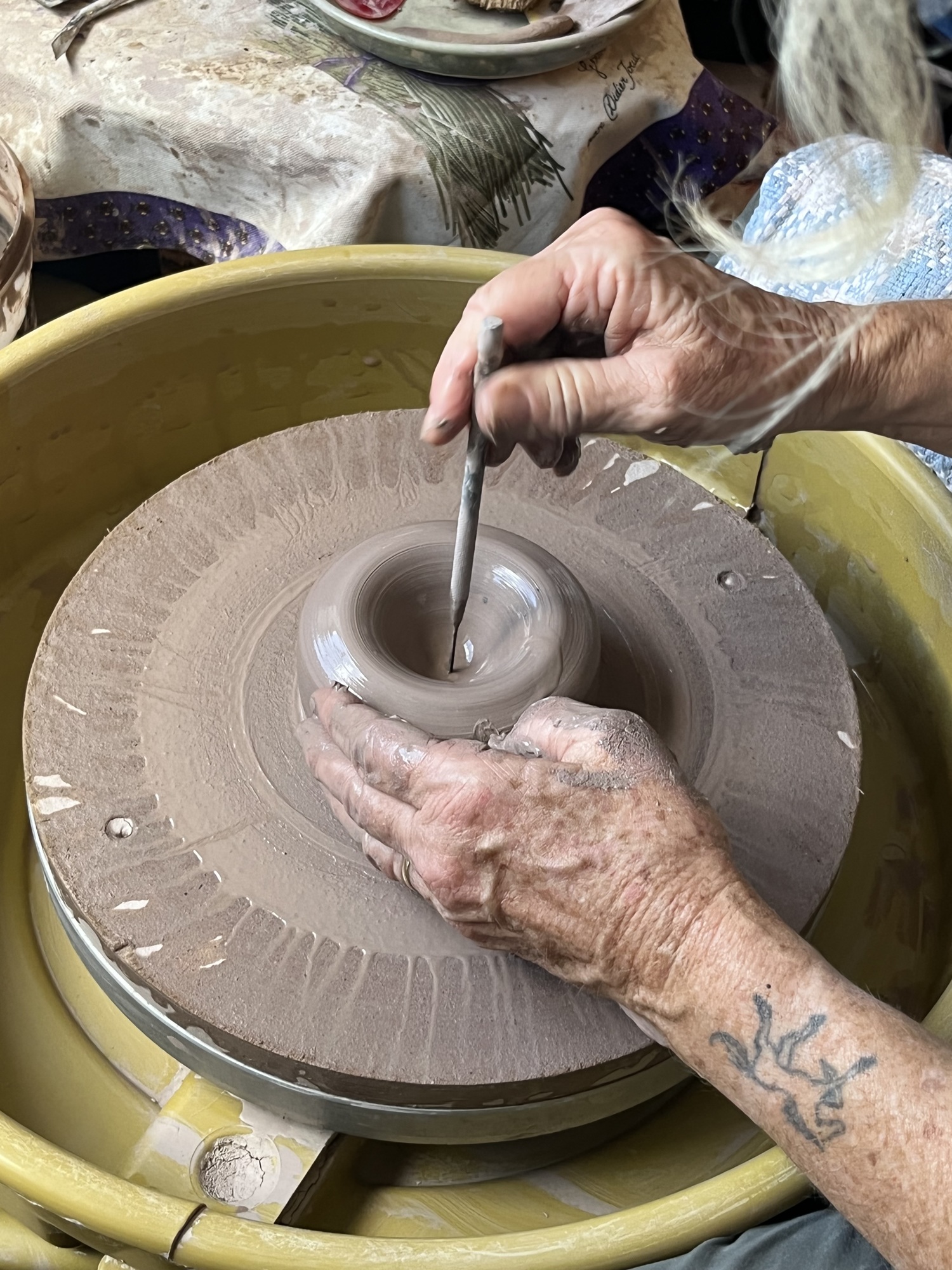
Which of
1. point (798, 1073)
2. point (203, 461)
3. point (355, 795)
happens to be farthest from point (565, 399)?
point (203, 461)

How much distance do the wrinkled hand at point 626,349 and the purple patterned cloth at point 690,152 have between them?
3.98 feet

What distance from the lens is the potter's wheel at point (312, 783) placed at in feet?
3.55

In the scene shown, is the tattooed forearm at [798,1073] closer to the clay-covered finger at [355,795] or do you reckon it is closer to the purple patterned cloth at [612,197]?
the clay-covered finger at [355,795]

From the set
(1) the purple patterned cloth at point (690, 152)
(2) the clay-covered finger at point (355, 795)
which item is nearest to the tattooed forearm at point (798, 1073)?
(2) the clay-covered finger at point (355, 795)

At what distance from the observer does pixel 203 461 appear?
1938 millimetres

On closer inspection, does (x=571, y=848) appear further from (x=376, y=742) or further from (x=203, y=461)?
(x=203, y=461)

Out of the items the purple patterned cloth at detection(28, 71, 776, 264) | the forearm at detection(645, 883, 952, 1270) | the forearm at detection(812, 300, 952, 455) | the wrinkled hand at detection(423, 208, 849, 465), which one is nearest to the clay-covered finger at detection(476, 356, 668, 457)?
the wrinkled hand at detection(423, 208, 849, 465)

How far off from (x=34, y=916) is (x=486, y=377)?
3.22 ft

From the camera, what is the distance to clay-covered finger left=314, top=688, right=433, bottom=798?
1024 mm

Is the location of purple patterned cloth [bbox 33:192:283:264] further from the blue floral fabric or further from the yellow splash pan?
the blue floral fabric

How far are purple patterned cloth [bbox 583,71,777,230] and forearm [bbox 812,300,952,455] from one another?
111 cm

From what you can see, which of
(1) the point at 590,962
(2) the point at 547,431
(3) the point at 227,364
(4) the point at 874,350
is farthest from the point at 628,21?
(1) the point at 590,962

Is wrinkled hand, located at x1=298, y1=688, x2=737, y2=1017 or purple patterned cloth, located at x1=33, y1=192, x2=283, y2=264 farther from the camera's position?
purple patterned cloth, located at x1=33, y1=192, x2=283, y2=264

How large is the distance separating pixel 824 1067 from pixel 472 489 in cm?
63
